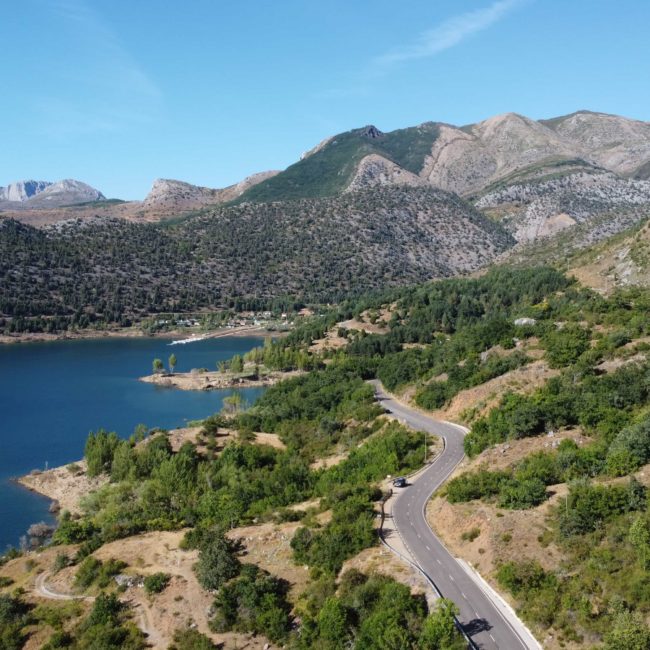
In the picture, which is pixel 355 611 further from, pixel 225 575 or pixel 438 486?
pixel 438 486

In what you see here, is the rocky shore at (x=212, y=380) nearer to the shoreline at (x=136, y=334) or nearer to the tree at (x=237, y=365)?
the tree at (x=237, y=365)

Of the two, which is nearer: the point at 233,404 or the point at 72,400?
the point at 233,404

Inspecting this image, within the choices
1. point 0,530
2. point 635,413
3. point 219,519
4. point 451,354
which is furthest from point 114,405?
point 635,413

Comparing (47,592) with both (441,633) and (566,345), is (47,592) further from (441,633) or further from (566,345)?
(566,345)

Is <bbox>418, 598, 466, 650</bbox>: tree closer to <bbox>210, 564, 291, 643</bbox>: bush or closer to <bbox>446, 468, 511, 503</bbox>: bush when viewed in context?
<bbox>210, 564, 291, 643</bbox>: bush

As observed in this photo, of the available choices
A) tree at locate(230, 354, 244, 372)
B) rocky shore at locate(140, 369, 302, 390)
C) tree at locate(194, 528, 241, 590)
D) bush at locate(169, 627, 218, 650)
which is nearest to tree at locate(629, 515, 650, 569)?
bush at locate(169, 627, 218, 650)

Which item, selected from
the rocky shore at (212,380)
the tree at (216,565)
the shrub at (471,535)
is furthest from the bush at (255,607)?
the rocky shore at (212,380)

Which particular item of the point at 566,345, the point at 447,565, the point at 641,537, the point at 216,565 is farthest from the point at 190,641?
the point at 566,345
